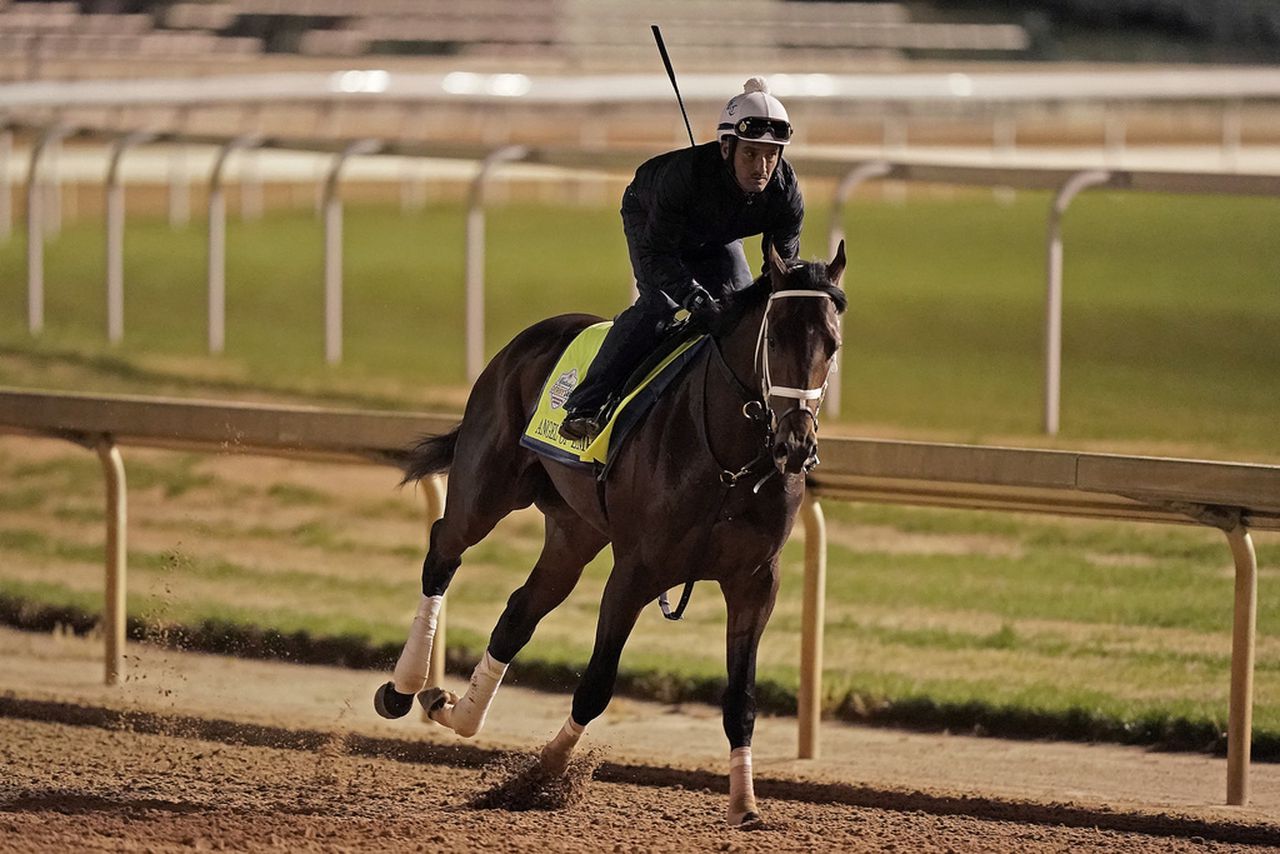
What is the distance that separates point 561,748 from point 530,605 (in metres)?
0.67

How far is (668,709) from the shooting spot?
23.6ft

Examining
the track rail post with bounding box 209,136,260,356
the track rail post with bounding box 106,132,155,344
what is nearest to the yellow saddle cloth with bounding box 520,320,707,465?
the track rail post with bounding box 209,136,260,356

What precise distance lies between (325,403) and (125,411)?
4.48m

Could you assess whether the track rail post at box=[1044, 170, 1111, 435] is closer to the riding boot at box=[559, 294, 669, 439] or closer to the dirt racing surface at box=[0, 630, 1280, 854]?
the dirt racing surface at box=[0, 630, 1280, 854]

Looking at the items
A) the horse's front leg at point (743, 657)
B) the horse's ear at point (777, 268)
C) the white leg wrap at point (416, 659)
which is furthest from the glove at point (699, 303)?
the white leg wrap at point (416, 659)

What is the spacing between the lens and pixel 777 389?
191 inches

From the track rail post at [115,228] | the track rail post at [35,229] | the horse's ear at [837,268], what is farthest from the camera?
the track rail post at [35,229]

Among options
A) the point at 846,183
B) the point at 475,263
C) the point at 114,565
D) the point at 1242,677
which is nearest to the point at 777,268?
the point at 1242,677

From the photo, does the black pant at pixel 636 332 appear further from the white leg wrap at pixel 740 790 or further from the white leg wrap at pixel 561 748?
the white leg wrap at pixel 740 790

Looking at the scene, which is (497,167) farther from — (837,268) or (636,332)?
(837,268)

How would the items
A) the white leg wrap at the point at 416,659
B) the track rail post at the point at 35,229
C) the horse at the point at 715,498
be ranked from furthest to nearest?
the track rail post at the point at 35,229
the white leg wrap at the point at 416,659
the horse at the point at 715,498

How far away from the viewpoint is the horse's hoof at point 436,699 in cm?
597

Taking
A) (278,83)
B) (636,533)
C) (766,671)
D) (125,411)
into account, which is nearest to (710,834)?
(636,533)

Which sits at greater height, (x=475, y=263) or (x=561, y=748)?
(x=475, y=263)
